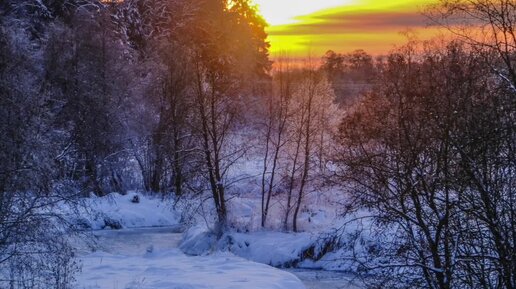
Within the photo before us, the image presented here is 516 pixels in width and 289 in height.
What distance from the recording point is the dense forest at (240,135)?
1263 cm

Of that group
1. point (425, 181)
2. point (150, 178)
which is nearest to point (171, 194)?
point (150, 178)

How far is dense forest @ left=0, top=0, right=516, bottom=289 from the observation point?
12631mm

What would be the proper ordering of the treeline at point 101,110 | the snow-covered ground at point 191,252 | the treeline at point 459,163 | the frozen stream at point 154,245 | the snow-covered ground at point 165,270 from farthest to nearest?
the frozen stream at point 154,245 < the treeline at point 101,110 < the snow-covered ground at point 191,252 < the snow-covered ground at point 165,270 < the treeline at point 459,163

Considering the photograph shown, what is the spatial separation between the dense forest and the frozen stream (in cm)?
146

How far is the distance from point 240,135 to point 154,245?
10579 millimetres

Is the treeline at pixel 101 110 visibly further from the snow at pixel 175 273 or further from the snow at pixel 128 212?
the snow at pixel 175 273

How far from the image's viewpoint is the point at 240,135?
36.2 meters

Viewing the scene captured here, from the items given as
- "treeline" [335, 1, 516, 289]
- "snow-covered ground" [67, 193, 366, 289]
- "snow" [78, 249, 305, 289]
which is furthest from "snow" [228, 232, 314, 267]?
"treeline" [335, 1, 516, 289]

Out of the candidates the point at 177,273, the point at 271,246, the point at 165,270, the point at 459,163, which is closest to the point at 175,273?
the point at 177,273

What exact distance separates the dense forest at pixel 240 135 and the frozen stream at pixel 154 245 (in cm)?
146

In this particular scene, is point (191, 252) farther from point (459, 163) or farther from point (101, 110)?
point (459, 163)

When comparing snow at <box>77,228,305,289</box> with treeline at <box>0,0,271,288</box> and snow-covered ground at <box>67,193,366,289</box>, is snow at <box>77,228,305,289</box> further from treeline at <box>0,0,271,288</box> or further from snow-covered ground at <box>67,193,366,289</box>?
treeline at <box>0,0,271,288</box>

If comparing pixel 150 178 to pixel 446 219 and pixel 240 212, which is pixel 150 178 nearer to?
pixel 240 212

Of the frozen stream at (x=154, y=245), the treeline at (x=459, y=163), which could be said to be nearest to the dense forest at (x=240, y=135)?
the treeline at (x=459, y=163)
